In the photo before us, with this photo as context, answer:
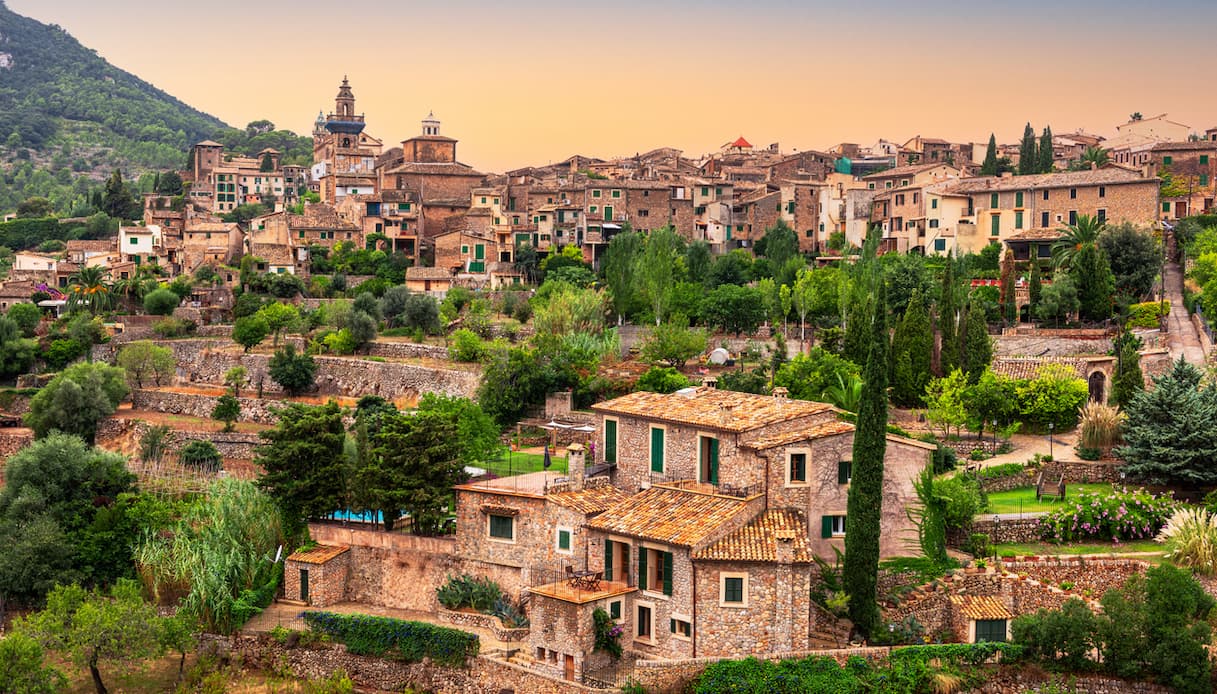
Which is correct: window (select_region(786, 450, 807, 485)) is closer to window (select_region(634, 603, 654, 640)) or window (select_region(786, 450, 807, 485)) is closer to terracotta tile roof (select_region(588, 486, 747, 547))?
terracotta tile roof (select_region(588, 486, 747, 547))

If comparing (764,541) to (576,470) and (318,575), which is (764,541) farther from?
(318,575)

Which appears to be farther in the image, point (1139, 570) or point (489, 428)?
point (489, 428)

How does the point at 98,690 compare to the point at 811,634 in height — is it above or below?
below

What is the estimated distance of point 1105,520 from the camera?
3111cm

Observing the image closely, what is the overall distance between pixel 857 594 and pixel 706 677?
13.0 ft

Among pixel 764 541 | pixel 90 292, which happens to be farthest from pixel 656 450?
pixel 90 292

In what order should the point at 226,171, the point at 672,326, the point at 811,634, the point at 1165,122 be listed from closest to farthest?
the point at 811,634
the point at 672,326
the point at 1165,122
the point at 226,171

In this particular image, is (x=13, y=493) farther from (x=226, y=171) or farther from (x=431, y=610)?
(x=226, y=171)

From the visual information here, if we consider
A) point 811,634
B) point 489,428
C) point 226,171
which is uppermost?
point 226,171

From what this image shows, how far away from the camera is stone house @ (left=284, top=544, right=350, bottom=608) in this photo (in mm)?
32000

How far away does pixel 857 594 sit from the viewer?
2742 cm

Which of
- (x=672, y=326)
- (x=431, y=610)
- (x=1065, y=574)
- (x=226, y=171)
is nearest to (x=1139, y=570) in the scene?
(x=1065, y=574)

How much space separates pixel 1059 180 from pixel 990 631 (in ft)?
113

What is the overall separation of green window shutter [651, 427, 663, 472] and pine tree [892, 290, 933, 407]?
1207cm
